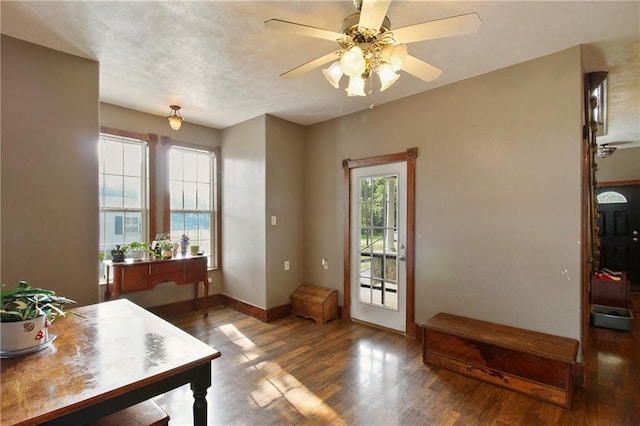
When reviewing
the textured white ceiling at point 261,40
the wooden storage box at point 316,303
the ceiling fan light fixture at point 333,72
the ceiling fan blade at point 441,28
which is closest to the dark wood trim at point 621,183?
the textured white ceiling at point 261,40

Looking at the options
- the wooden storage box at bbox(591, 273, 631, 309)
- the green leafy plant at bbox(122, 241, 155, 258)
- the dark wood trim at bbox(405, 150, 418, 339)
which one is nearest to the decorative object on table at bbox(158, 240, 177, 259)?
the green leafy plant at bbox(122, 241, 155, 258)

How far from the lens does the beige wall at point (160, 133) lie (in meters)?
3.78

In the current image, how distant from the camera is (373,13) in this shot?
1483mm

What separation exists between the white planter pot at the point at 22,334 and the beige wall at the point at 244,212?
2719 millimetres

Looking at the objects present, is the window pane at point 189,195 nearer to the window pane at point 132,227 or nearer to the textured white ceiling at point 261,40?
the window pane at point 132,227

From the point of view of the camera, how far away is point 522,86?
2.70 metres

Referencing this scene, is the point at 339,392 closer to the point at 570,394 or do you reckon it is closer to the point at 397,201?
the point at 570,394

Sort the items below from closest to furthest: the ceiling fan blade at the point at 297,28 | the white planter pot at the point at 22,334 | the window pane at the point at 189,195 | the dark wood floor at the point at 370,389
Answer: the white planter pot at the point at 22,334, the ceiling fan blade at the point at 297,28, the dark wood floor at the point at 370,389, the window pane at the point at 189,195

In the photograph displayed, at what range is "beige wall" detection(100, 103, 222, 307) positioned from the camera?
3779mm

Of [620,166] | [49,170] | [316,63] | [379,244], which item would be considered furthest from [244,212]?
[620,166]

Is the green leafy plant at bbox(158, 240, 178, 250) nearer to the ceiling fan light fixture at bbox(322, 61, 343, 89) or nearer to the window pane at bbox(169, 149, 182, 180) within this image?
the window pane at bbox(169, 149, 182, 180)

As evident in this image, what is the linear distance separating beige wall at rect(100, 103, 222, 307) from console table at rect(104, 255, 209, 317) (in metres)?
0.44

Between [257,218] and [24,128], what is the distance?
2.37 m

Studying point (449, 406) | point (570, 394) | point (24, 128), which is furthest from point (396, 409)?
point (24, 128)
